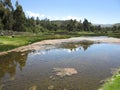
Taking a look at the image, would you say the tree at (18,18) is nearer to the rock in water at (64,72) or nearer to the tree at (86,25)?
the rock in water at (64,72)

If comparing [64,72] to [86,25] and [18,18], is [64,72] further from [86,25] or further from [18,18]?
[86,25]

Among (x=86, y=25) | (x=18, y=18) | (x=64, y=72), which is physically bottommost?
(x=64, y=72)

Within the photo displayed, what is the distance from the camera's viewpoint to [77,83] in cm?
2180

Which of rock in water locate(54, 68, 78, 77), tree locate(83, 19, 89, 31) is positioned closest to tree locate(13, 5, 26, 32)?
rock in water locate(54, 68, 78, 77)

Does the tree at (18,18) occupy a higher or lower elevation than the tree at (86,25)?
higher

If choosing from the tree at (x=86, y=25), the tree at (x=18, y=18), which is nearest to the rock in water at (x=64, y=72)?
the tree at (x=18, y=18)

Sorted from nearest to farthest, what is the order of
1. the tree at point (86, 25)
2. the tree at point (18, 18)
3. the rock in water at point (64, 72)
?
the rock in water at point (64, 72) < the tree at point (18, 18) < the tree at point (86, 25)

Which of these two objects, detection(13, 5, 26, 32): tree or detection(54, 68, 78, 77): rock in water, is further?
detection(13, 5, 26, 32): tree

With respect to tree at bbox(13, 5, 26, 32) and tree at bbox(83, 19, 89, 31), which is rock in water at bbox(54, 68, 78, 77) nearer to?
tree at bbox(13, 5, 26, 32)

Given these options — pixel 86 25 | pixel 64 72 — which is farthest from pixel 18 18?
pixel 86 25

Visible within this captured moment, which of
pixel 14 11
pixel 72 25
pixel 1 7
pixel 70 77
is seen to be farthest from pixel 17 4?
pixel 70 77

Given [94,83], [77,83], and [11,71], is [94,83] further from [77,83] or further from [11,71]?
[11,71]

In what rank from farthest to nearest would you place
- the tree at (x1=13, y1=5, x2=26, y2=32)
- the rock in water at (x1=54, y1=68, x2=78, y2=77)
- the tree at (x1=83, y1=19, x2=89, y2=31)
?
1. the tree at (x1=83, y1=19, x2=89, y2=31)
2. the tree at (x1=13, y1=5, x2=26, y2=32)
3. the rock in water at (x1=54, y1=68, x2=78, y2=77)

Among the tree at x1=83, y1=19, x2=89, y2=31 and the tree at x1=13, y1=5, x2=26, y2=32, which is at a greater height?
the tree at x1=13, y1=5, x2=26, y2=32
